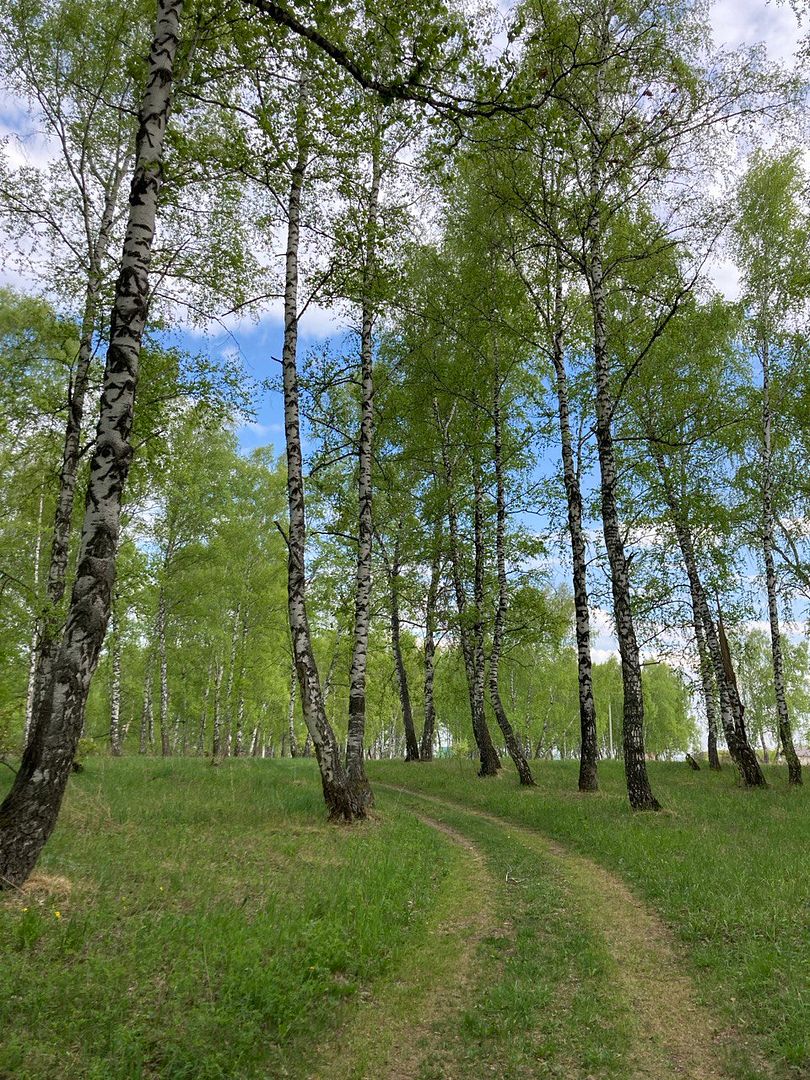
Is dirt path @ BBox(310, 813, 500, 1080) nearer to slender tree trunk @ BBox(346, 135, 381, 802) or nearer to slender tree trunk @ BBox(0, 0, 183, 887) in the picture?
slender tree trunk @ BBox(0, 0, 183, 887)

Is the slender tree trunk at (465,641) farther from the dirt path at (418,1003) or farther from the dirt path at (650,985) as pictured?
the dirt path at (418,1003)

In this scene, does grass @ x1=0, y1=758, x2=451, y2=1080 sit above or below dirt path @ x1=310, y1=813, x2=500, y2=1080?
above

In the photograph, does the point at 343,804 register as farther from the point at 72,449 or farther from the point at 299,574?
the point at 72,449

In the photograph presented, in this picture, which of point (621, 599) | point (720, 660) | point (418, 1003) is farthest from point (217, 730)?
point (720, 660)

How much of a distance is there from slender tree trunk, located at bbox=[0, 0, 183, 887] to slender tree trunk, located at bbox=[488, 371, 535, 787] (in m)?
13.9

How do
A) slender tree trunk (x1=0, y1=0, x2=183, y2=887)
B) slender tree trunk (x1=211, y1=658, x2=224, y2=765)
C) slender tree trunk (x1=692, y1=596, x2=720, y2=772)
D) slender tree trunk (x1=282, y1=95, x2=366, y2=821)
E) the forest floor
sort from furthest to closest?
slender tree trunk (x1=211, y1=658, x2=224, y2=765) → slender tree trunk (x1=692, y1=596, x2=720, y2=772) → slender tree trunk (x1=282, y1=95, x2=366, y2=821) → slender tree trunk (x1=0, y1=0, x2=183, y2=887) → the forest floor

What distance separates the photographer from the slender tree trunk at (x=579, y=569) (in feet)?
52.4

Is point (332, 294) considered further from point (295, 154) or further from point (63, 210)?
point (63, 210)

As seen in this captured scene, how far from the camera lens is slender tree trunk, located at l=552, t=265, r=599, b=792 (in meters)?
16.0

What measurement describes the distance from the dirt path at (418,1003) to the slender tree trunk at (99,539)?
3.68 meters

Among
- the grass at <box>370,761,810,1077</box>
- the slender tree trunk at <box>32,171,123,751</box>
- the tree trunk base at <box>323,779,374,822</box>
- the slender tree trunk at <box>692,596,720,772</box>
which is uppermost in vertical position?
the slender tree trunk at <box>32,171,123,751</box>

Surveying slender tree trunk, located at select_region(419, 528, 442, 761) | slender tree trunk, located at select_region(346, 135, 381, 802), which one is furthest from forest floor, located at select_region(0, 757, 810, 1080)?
slender tree trunk, located at select_region(419, 528, 442, 761)

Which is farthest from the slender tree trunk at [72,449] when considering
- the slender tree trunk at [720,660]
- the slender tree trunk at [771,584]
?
the slender tree trunk at [771,584]

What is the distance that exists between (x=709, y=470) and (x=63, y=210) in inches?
812
